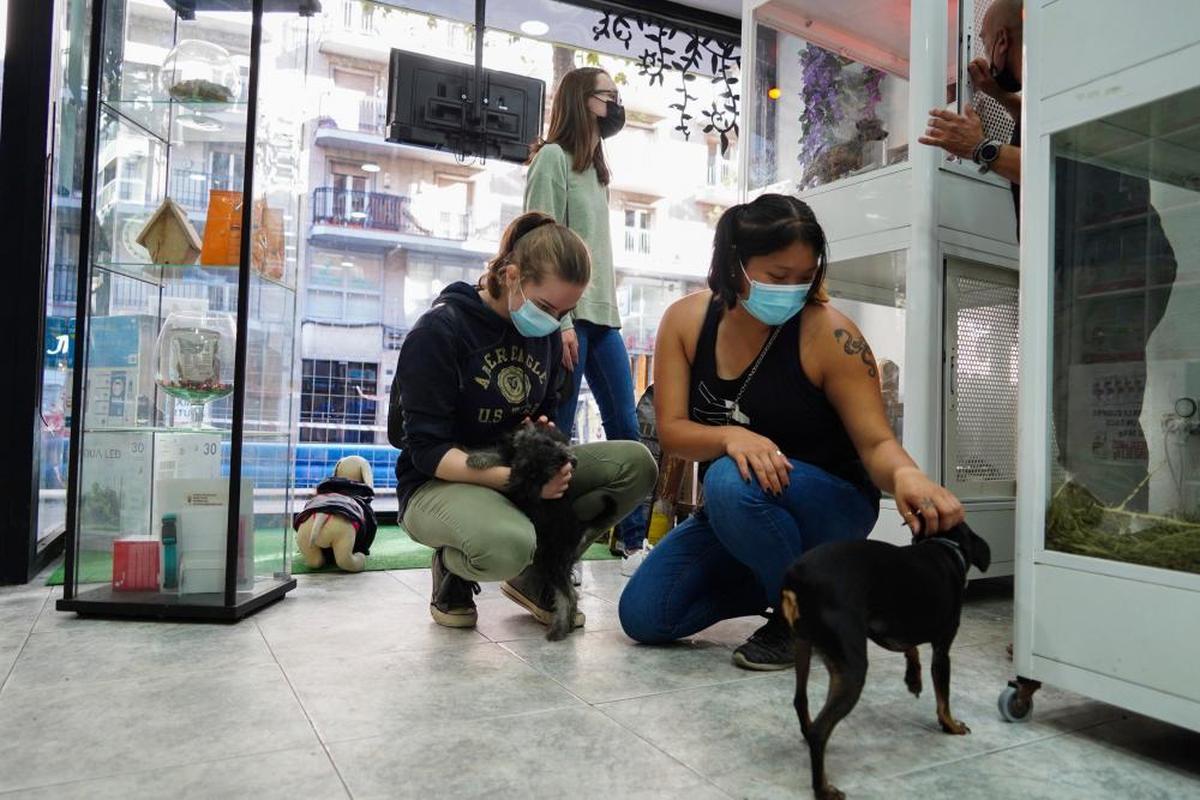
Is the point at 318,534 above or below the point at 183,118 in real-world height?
below

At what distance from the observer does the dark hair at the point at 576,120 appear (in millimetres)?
2756

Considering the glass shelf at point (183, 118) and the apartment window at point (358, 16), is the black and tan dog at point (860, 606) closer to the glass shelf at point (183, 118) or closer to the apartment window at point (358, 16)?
the glass shelf at point (183, 118)

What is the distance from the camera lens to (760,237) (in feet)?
5.72

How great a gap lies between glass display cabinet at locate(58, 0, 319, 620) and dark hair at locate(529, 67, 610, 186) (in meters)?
0.80

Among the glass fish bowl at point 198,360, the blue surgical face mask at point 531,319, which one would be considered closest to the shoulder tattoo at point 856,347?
the blue surgical face mask at point 531,319

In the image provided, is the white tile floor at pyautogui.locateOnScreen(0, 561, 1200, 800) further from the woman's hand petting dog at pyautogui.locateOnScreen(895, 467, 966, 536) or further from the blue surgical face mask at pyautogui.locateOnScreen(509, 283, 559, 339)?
the blue surgical face mask at pyautogui.locateOnScreen(509, 283, 559, 339)

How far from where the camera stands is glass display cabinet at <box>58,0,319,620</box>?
2.24m

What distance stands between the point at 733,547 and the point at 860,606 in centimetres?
65

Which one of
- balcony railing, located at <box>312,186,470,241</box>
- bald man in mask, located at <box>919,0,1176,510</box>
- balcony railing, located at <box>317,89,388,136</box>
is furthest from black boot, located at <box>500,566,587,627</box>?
balcony railing, located at <box>317,89,388,136</box>

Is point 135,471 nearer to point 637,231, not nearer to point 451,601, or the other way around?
point 451,601

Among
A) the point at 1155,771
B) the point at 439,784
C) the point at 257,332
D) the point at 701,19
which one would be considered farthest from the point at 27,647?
the point at 701,19

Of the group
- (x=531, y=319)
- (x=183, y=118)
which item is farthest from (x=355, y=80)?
(x=531, y=319)

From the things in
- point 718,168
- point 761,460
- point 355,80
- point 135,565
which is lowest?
point 135,565

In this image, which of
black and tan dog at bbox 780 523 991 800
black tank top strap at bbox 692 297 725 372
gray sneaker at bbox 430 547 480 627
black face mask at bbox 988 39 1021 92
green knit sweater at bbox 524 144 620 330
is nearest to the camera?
black and tan dog at bbox 780 523 991 800
